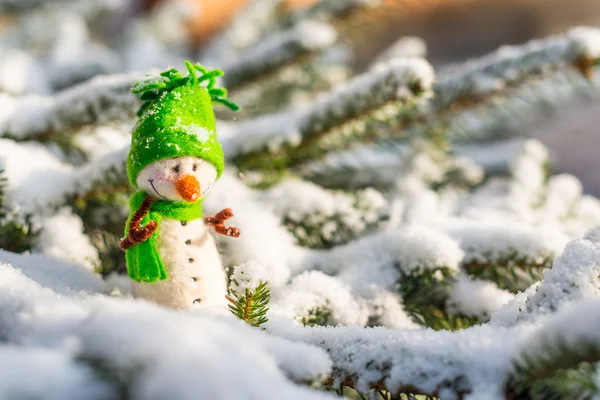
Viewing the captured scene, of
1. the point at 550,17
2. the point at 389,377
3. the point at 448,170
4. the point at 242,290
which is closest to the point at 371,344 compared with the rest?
the point at 389,377

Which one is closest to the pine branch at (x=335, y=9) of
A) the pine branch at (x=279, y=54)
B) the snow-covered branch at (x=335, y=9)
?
the snow-covered branch at (x=335, y=9)

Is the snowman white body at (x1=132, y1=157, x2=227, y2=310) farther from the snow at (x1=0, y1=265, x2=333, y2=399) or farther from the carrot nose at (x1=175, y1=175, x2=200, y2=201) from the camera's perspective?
the snow at (x1=0, y1=265, x2=333, y2=399)

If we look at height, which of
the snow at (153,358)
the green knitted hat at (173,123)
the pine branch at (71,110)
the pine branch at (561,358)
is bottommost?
the pine branch at (561,358)

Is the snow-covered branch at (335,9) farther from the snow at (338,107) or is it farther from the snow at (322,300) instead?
the snow at (322,300)

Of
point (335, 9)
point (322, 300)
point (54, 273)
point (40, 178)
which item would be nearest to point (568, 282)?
point (322, 300)

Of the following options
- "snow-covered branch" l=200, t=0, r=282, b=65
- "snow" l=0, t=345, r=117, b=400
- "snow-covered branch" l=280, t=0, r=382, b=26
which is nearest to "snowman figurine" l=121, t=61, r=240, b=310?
"snow" l=0, t=345, r=117, b=400

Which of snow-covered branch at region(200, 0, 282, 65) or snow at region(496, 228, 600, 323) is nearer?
snow at region(496, 228, 600, 323)

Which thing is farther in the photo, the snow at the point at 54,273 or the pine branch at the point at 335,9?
the pine branch at the point at 335,9
